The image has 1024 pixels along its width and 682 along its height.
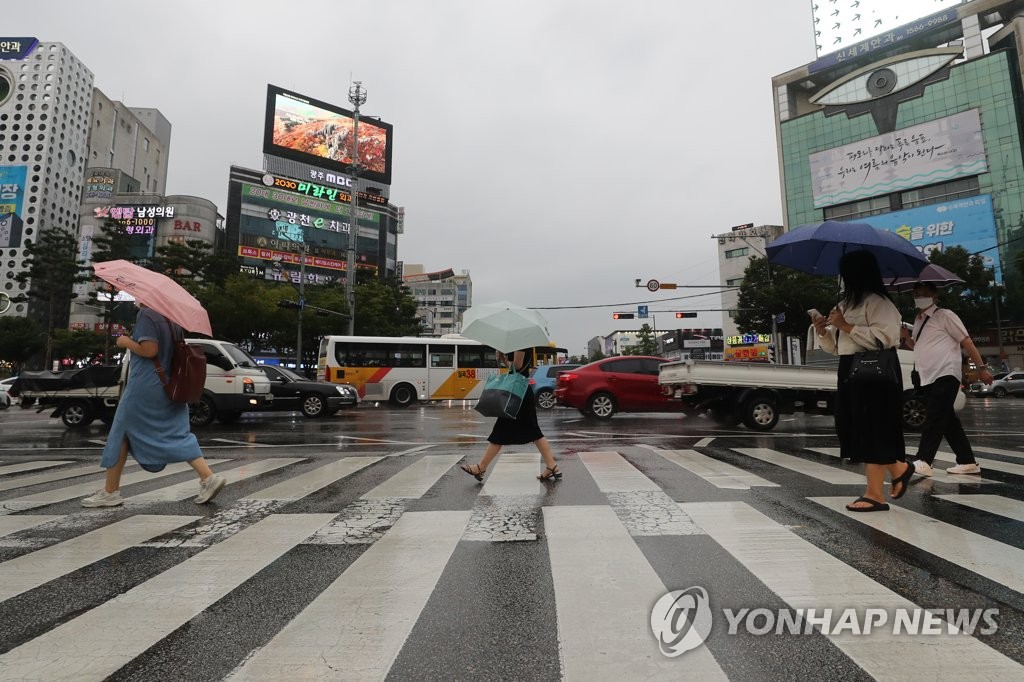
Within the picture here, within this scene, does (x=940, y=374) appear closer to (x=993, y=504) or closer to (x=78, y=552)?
(x=993, y=504)

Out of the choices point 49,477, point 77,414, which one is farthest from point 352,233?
point 49,477

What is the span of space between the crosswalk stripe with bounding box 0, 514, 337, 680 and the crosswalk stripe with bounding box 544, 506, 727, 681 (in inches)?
59.4

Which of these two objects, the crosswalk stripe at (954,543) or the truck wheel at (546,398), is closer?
the crosswalk stripe at (954,543)

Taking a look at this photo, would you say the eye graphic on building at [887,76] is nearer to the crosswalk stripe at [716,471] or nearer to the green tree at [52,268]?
the crosswalk stripe at [716,471]

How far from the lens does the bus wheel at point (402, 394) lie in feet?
71.1

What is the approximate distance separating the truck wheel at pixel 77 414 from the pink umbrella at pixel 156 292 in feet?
30.5

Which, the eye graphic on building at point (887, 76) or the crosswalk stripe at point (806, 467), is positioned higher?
the eye graphic on building at point (887, 76)

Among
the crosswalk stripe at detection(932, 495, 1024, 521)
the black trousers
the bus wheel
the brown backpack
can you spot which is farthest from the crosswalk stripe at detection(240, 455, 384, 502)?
the bus wheel

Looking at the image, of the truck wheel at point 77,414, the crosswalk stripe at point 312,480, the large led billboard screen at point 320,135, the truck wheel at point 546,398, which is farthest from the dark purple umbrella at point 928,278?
the large led billboard screen at point 320,135

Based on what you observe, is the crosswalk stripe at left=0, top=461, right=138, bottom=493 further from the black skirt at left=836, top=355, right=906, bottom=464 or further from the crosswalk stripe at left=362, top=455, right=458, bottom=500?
the black skirt at left=836, top=355, right=906, bottom=464

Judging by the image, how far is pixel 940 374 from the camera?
5125mm

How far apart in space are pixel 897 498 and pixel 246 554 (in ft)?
14.4

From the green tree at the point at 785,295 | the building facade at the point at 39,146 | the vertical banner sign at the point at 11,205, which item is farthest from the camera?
the building facade at the point at 39,146

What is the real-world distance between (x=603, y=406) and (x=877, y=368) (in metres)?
9.50
